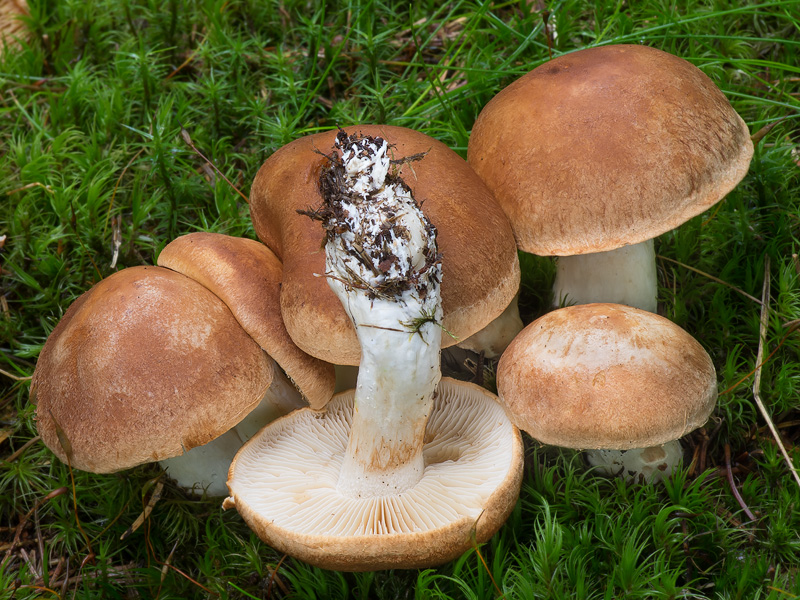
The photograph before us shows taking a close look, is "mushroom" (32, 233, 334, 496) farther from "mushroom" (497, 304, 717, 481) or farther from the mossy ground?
"mushroom" (497, 304, 717, 481)

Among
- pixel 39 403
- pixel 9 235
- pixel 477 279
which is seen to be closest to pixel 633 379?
pixel 477 279

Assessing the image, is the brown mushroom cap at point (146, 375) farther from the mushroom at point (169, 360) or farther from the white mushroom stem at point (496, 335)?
the white mushroom stem at point (496, 335)

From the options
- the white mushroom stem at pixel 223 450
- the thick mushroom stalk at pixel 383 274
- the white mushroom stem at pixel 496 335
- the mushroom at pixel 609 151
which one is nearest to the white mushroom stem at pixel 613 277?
the white mushroom stem at pixel 496 335

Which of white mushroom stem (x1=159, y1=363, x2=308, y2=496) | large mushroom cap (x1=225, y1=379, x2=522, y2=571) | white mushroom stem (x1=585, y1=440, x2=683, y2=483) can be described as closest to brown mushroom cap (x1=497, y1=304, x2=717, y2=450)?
large mushroom cap (x1=225, y1=379, x2=522, y2=571)

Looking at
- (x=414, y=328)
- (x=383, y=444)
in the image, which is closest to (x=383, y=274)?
(x=414, y=328)

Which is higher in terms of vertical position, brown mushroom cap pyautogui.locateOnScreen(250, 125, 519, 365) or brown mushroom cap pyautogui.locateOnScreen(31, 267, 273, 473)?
brown mushroom cap pyautogui.locateOnScreen(250, 125, 519, 365)
